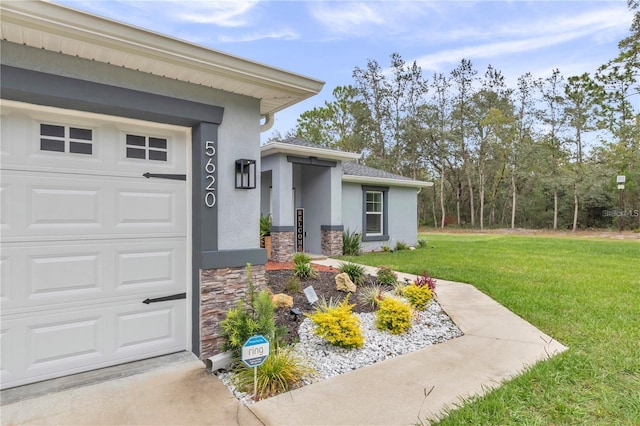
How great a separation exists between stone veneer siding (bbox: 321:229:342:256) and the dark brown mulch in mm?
3787

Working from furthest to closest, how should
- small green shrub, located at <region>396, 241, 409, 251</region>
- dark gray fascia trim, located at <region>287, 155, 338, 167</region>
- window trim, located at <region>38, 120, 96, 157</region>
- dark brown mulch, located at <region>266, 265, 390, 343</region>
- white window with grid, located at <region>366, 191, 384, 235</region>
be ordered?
small green shrub, located at <region>396, 241, 409, 251</region> → white window with grid, located at <region>366, 191, 384, 235</region> → dark gray fascia trim, located at <region>287, 155, 338, 167</region> → dark brown mulch, located at <region>266, 265, 390, 343</region> → window trim, located at <region>38, 120, 96, 157</region>

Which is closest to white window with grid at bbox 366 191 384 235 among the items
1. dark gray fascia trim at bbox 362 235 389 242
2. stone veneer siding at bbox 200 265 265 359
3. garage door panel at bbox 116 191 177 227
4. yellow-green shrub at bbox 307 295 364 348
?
dark gray fascia trim at bbox 362 235 389 242

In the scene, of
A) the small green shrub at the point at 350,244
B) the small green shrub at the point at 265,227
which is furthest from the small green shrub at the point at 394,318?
the small green shrub at the point at 350,244

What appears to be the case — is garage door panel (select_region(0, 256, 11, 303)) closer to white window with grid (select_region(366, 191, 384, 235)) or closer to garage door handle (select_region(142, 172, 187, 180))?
garage door handle (select_region(142, 172, 187, 180))

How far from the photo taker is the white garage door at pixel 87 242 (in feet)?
10.3

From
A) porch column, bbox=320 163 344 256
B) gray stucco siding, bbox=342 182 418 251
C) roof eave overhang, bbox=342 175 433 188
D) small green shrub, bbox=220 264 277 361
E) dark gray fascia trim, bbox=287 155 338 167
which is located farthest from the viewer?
gray stucco siding, bbox=342 182 418 251

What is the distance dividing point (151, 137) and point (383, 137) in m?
30.8

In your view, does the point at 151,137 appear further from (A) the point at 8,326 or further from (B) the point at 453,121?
(B) the point at 453,121

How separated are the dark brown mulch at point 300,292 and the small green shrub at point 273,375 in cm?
58

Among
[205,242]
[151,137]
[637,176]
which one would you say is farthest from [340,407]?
[637,176]

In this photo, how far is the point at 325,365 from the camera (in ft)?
12.4

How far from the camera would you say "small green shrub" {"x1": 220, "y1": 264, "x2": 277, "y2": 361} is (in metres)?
3.54

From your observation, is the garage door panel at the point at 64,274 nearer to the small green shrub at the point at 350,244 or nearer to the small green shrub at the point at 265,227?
the small green shrub at the point at 265,227

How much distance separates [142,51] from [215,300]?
2.53 m
